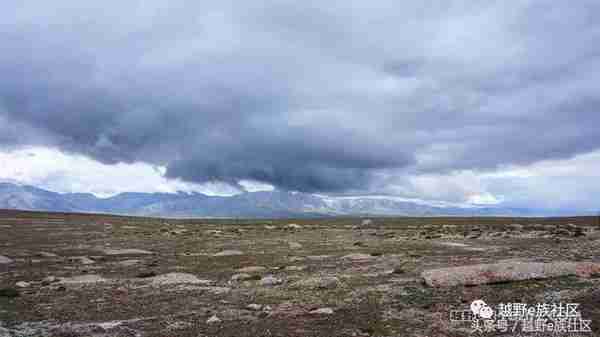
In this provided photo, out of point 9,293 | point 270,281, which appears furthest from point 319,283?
point 9,293

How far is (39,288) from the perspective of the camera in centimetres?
2447

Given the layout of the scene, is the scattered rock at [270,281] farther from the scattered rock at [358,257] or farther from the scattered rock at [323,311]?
the scattered rock at [358,257]

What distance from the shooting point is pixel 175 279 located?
26797mm

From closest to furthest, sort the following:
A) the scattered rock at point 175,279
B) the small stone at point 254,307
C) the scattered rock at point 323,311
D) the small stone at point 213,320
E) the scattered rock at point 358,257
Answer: the small stone at point 213,320, the scattered rock at point 323,311, the small stone at point 254,307, the scattered rock at point 175,279, the scattered rock at point 358,257

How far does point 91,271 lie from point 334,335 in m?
24.9

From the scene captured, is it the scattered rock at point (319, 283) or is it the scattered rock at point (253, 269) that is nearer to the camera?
the scattered rock at point (319, 283)

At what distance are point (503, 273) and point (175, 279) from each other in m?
20.6

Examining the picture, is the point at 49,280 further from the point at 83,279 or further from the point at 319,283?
the point at 319,283

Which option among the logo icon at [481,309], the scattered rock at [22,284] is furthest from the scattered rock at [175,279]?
the logo icon at [481,309]

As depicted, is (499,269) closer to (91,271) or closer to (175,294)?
(175,294)

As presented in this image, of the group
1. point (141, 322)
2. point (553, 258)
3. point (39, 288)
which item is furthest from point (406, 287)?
point (39, 288)

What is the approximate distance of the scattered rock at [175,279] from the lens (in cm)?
2598

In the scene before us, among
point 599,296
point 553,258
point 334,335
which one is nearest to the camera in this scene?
point 334,335

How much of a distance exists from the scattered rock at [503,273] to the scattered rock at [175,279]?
14.9 meters
